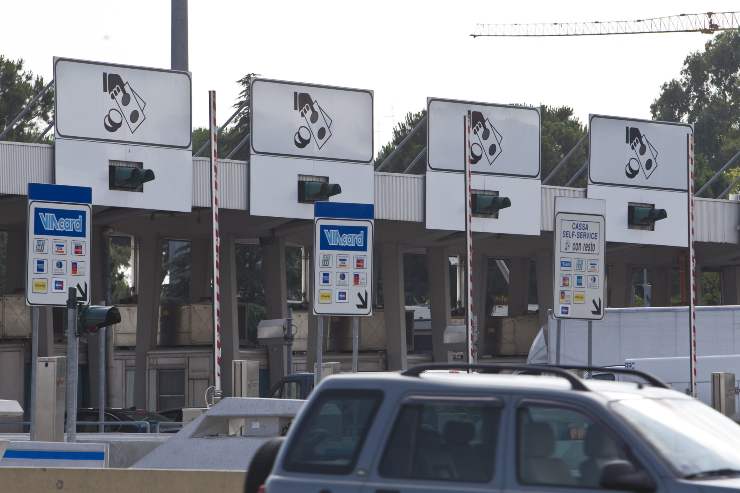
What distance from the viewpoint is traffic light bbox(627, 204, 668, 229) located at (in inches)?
1590

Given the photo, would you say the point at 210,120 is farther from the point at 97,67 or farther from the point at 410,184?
the point at 410,184

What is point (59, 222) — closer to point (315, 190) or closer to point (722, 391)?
point (722, 391)

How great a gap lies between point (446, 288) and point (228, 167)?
14.1 m

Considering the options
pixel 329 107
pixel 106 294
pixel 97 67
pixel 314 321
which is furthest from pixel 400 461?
pixel 106 294

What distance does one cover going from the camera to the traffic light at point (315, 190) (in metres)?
35.9

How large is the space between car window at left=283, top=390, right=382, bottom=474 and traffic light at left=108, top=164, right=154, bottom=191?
2468 centimetres

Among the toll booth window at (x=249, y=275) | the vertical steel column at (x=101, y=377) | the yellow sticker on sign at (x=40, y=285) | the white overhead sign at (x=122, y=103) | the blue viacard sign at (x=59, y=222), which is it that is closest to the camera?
the yellow sticker on sign at (x=40, y=285)

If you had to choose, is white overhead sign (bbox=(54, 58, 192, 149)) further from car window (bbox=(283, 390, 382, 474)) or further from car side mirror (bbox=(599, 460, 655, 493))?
car side mirror (bbox=(599, 460, 655, 493))

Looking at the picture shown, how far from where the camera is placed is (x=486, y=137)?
127 feet

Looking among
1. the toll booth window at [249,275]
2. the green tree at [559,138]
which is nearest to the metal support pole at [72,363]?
the toll booth window at [249,275]

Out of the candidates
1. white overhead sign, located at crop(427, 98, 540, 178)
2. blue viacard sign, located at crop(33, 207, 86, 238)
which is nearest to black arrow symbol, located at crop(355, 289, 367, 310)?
blue viacard sign, located at crop(33, 207, 86, 238)

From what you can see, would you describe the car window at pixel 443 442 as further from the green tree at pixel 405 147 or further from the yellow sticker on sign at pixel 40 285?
the green tree at pixel 405 147

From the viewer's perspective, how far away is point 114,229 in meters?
44.1

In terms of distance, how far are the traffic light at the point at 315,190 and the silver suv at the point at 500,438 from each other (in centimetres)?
2669
